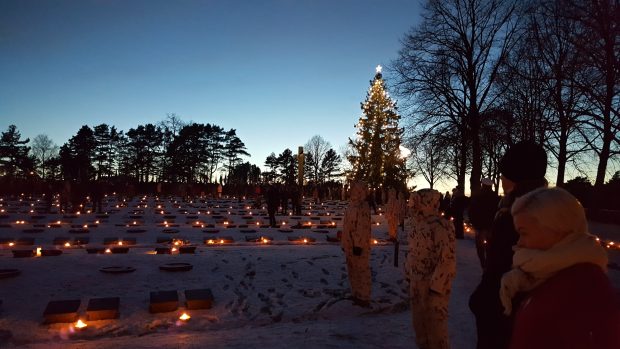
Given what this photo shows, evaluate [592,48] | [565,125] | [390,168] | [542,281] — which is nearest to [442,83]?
[565,125]

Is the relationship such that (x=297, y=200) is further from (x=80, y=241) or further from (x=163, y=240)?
(x=80, y=241)

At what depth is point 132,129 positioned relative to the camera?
72.4 meters

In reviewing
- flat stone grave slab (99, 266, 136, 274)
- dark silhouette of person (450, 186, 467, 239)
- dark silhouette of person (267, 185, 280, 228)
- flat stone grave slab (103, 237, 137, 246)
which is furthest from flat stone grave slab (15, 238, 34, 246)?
dark silhouette of person (450, 186, 467, 239)

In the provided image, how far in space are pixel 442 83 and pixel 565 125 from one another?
10044 millimetres

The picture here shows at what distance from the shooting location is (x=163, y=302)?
26.4ft

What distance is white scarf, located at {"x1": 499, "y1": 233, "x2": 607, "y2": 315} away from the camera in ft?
6.20

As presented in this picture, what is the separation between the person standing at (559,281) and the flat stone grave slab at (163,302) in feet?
23.2

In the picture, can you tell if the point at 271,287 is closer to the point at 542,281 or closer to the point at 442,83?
the point at 542,281

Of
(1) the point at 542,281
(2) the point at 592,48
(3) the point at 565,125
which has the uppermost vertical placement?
(2) the point at 592,48

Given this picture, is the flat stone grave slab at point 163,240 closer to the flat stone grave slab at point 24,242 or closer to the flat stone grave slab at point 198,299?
the flat stone grave slab at point 24,242

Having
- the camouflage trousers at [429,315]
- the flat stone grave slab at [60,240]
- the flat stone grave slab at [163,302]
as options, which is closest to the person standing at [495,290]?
the camouflage trousers at [429,315]

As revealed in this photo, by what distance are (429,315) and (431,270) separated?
55 centimetres

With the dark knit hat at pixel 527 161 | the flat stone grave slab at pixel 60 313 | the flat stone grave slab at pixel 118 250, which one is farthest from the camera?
the flat stone grave slab at pixel 118 250

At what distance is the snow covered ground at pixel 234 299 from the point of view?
684 cm
